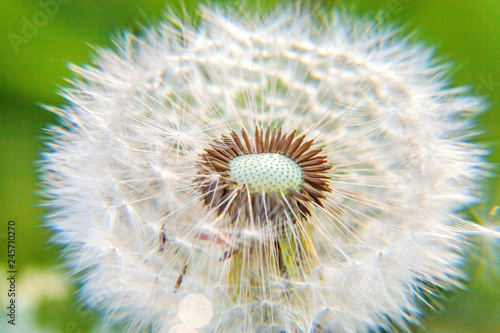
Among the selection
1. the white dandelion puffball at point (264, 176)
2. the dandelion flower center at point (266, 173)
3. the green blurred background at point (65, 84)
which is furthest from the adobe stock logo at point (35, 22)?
the dandelion flower center at point (266, 173)

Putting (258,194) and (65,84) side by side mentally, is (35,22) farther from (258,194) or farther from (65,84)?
(258,194)

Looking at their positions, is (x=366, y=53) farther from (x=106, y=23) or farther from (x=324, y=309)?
(x=106, y=23)

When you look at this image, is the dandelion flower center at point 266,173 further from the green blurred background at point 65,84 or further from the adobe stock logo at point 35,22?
the adobe stock logo at point 35,22

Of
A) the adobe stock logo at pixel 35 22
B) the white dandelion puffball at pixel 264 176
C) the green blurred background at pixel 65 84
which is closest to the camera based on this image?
the white dandelion puffball at pixel 264 176

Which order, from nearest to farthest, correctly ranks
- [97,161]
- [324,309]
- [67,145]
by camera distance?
[324,309] < [97,161] < [67,145]

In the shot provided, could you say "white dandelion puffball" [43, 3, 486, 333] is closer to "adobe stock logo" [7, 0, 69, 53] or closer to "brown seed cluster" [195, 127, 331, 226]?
"brown seed cluster" [195, 127, 331, 226]

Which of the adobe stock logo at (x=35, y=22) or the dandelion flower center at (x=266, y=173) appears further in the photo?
the adobe stock logo at (x=35, y=22)

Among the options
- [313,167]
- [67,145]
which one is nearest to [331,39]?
[313,167]
